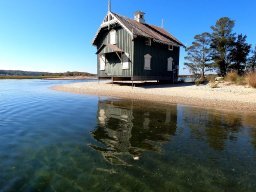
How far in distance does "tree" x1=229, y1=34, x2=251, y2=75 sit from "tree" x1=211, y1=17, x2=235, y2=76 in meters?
0.50

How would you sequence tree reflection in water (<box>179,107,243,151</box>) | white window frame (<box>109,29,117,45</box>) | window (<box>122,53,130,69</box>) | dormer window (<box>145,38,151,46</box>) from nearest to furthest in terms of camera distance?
1. tree reflection in water (<box>179,107,243,151</box>)
2. window (<box>122,53,130,69</box>)
3. dormer window (<box>145,38,151,46</box>)
4. white window frame (<box>109,29,117,45</box>)

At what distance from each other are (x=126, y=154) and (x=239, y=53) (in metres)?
28.6

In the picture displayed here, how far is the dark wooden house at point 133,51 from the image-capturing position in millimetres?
24719

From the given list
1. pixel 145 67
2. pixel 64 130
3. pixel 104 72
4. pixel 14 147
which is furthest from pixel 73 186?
pixel 104 72

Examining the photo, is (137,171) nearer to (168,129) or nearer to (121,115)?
(168,129)

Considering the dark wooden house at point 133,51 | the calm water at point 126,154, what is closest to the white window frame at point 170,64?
the dark wooden house at point 133,51

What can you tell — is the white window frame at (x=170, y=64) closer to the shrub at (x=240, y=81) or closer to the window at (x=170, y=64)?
the window at (x=170, y=64)

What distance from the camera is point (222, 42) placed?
29969mm

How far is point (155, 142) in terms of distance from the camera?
23.7 feet

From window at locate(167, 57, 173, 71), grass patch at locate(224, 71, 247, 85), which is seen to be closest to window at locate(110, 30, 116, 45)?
window at locate(167, 57, 173, 71)

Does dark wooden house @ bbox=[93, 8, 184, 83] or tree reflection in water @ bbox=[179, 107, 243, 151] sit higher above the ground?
dark wooden house @ bbox=[93, 8, 184, 83]

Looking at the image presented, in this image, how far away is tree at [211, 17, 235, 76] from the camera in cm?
2998

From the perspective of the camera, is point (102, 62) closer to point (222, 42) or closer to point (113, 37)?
point (113, 37)

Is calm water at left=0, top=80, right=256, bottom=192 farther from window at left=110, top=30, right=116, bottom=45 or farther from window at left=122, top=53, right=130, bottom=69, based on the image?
window at left=110, top=30, right=116, bottom=45
